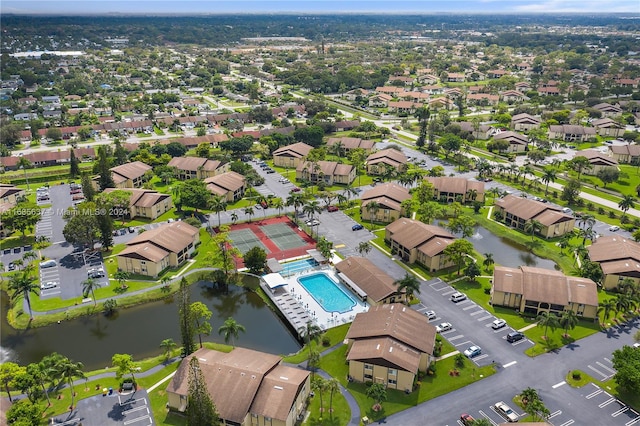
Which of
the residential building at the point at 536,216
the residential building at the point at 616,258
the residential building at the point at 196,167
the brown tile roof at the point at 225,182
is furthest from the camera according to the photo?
the residential building at the point at 196,167

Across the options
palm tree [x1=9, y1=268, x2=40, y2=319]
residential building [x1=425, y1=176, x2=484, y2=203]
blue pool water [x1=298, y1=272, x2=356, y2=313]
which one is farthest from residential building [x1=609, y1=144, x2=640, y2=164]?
palm tree [x1=9, y1=268, x2=40, y2=319]

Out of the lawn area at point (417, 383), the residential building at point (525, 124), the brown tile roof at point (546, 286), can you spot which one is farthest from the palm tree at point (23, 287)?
the residential building at point (525, 124)

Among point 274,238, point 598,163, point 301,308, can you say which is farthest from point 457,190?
point 301,308

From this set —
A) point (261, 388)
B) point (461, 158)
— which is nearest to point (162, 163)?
point (461, 158)

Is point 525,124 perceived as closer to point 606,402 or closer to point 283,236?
point 283,236

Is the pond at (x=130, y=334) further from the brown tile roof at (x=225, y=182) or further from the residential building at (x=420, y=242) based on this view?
the brown tile roof at (x=225, y=182)

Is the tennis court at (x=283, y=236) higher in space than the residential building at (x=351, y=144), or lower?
lower

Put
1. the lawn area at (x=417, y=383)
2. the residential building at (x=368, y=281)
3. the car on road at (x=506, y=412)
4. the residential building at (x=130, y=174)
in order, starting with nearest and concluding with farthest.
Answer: the car on road at (x=506, y=412) < the lawn area at (x=417, y=383) < the residential building at (x=368, y=281) < the residential building at (x=130, y=174)
